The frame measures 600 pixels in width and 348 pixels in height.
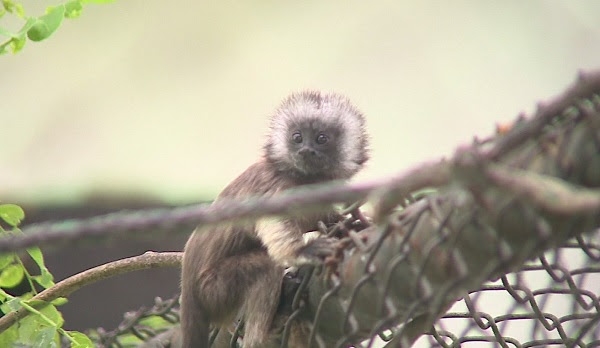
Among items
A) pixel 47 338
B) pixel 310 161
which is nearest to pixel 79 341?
pixel 47 338

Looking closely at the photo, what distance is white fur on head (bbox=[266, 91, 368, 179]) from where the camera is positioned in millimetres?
2521

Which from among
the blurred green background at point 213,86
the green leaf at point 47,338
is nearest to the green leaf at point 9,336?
the green leaf at point 47,338

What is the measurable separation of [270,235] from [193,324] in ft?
0.91

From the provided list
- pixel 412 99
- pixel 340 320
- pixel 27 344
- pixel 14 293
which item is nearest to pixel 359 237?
pixel 340 320

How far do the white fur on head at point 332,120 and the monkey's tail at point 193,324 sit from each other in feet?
2.11

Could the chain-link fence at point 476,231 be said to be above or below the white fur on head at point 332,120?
above

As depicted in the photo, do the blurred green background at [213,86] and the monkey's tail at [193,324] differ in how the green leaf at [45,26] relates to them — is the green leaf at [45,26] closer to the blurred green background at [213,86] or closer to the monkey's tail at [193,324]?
the monkey's tail at [193,324]

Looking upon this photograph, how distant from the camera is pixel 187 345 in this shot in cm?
194

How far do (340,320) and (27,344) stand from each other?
821 mm

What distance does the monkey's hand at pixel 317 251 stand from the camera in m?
1.52

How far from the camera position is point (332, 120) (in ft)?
8.35

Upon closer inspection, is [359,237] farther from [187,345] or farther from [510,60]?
[510,60]

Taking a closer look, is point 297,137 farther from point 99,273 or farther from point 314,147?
point 99,273

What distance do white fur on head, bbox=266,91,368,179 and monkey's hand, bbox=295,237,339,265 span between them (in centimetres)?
71
